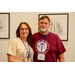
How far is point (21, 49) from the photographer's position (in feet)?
4.20

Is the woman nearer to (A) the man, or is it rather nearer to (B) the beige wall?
(A) the man

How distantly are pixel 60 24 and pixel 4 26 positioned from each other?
169cm

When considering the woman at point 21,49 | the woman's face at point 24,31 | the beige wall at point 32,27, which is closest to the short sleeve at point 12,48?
the woman at point 21,49

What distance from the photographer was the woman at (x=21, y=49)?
1.26 meters

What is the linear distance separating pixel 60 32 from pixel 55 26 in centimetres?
22

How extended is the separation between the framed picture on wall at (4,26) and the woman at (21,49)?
1.15 meters

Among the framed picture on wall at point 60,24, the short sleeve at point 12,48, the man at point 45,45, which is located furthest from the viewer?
the framed picture on wall at point 60,24

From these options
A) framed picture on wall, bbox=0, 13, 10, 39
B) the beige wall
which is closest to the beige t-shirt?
the beige wall

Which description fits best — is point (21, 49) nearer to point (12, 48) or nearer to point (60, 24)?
point (12, 48)

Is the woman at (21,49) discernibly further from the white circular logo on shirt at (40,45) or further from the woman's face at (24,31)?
the white circular logo on shirt at (40,45)

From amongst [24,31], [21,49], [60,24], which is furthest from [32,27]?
[21,49]

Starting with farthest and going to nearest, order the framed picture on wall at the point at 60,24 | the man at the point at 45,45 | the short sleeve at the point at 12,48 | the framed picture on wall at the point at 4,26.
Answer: the framed picture on wall at the point at 4,26, the framed picture on wall at the point at 60,24, the man at the point at 45,45, the short sleeve at the point at 12,48

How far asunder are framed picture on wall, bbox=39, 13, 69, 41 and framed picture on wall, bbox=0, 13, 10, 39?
1251 mm

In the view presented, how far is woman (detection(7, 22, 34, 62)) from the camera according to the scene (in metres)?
1.26
